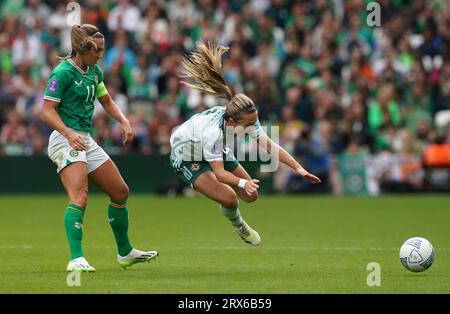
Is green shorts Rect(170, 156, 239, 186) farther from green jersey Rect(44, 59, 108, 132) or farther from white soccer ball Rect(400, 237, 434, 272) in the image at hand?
white soccer ball Rect(400, 237, 434, 272)

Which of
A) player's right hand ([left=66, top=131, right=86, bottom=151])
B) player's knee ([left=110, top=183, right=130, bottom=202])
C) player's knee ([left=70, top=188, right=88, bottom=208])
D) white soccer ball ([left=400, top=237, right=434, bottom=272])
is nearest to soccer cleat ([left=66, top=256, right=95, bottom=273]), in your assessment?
player's knee ([left=70, top=188, right=88, bottom=208])

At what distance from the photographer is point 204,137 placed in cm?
1016

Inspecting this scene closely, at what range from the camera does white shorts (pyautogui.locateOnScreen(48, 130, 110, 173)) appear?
376 inches

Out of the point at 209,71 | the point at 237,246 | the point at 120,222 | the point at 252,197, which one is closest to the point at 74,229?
the point at 120,222

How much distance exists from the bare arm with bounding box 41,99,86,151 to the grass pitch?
3.80 ft

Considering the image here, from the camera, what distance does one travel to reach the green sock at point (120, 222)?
392 inches

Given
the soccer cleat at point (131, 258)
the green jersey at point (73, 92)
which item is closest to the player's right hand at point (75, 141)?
the green jersey at point (73, 92)

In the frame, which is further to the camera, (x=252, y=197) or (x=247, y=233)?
(x=247, y=233)

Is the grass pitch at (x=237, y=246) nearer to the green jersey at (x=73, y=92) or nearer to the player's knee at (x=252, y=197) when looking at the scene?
the player's knee at (x=252, y=197)

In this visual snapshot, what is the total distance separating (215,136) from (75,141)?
1.51 metres

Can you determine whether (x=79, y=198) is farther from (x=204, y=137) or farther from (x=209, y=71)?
(x=209, y=71)

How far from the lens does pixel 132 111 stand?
22.2 metres

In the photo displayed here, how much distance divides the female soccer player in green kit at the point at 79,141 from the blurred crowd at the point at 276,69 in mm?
11340
